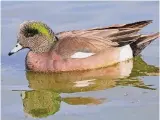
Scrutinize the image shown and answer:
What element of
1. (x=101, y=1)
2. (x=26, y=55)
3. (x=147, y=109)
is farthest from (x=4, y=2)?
(x=147, y=109)

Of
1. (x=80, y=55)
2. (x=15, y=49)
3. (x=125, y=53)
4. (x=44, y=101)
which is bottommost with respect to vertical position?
(x=44, y=101)

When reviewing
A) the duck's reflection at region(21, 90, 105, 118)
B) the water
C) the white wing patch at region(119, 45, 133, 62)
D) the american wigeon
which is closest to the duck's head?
the american wigeon

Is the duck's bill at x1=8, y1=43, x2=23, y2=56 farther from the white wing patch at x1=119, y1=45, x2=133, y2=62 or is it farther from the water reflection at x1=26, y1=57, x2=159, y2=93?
the white wing patch at x1=119, y1=45, x2=133, y2=62

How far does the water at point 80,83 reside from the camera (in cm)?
779

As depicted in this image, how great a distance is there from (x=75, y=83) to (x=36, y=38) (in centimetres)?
123

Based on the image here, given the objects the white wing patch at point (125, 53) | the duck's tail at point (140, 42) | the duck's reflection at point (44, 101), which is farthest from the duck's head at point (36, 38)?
the duck's tail at point (140, 42)

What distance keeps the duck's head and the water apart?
0.38 meters

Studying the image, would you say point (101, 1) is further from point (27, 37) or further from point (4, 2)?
point (27, 37)

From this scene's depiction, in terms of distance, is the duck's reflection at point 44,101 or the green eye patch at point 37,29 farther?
the green eye patch at point 37,29

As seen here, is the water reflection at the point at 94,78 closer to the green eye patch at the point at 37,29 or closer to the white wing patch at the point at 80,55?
the white wing patch at the point at 80,55

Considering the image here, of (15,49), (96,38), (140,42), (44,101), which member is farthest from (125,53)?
(44,101)

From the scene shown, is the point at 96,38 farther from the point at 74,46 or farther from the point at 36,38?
the point at 36,38

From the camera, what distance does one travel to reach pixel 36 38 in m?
9.87

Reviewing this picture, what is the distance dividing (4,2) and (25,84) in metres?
4.12
